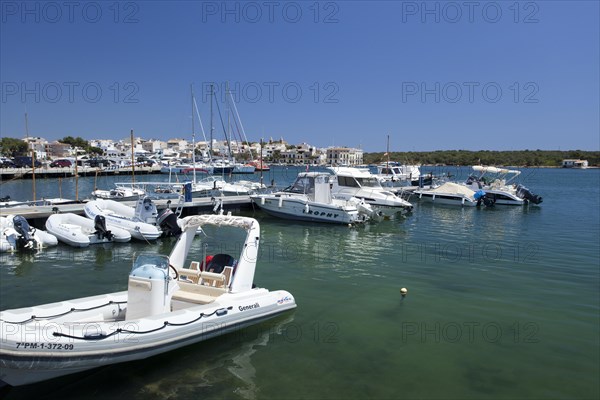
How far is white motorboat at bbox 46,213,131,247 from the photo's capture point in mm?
17219

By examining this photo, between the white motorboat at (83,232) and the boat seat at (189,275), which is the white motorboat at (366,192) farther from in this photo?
the boat seat at (189,275)

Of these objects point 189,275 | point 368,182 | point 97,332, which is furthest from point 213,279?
point 368,182

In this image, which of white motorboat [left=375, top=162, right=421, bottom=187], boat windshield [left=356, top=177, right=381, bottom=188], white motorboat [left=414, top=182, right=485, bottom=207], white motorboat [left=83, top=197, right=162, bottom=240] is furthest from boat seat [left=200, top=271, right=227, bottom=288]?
white motorboat [left=375, top=162, right=421, bottom=187]

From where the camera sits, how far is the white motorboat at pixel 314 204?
24750 mm

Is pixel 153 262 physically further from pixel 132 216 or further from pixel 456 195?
pixel 456 195

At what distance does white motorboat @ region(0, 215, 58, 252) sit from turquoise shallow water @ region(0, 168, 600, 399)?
1.85 ft

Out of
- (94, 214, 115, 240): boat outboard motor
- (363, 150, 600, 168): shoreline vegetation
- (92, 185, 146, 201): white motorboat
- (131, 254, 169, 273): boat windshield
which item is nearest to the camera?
(131, 254, 169, 273): boat windshield

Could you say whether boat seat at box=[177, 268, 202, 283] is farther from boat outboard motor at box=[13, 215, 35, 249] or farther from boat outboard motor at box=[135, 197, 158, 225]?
boat outboard motor at box=[135, 197, 158, 225]

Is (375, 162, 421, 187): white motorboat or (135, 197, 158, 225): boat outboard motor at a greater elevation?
(375, 162, 421, 187): white motorboat

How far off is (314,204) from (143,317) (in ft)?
58.8

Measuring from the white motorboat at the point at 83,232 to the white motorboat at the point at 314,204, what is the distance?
32.4 feet

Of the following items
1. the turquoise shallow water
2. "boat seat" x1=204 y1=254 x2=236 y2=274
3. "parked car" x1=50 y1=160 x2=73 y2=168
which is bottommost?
the turquoise shallow water

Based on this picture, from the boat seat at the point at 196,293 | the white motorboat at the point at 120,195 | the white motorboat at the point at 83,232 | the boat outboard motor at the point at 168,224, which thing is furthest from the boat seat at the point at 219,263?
the white motorboat at the point at 120,195

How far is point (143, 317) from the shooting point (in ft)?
25.2
